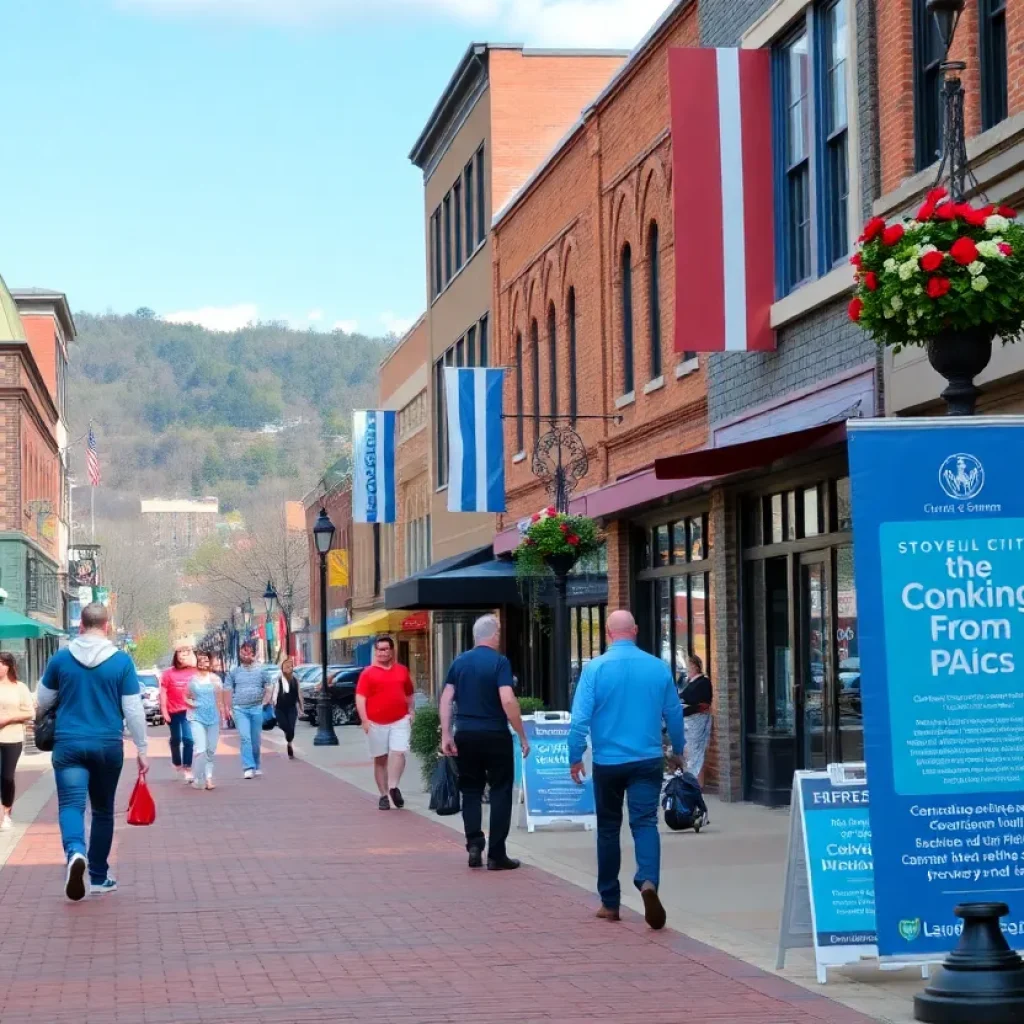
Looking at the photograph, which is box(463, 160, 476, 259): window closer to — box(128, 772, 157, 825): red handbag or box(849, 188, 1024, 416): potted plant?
box(128, 772, 157, 825): red handbag

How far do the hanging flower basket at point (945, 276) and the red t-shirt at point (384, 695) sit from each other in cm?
1176

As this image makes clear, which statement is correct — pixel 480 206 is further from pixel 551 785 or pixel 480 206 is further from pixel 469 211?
pixel 551 785

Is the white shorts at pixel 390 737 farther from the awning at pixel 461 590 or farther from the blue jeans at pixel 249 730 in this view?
the awning at pixel 461 590

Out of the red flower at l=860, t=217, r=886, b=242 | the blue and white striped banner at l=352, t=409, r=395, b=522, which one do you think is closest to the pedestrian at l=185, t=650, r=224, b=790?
the red flower at l=860, t=217, r=886, b=242

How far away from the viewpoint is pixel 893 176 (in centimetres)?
1661

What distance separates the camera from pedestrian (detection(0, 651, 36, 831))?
19.6 m

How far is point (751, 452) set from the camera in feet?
54.0

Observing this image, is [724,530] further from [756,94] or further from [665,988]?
[665,988]

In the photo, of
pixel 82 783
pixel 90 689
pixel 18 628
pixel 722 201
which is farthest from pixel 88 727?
pixel 18 628

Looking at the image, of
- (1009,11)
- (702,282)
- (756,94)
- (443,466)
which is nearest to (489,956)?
(1009,11)

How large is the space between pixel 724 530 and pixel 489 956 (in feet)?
38.4

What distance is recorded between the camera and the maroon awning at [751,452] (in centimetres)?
1623

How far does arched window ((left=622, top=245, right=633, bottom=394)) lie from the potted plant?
53.1 feet

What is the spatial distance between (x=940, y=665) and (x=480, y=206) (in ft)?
100
